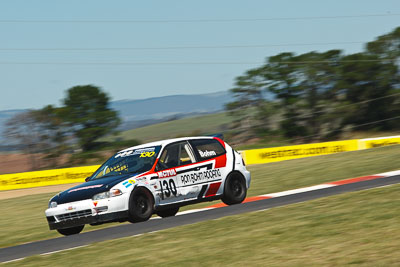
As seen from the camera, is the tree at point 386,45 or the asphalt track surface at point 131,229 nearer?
the asphalt track surface at point 131,229

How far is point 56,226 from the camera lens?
35.1ft

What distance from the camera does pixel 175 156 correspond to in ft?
38.8

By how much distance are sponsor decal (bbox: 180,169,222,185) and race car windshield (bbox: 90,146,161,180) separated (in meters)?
0.67

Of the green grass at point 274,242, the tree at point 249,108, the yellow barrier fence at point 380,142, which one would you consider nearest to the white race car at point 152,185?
the green grass at point 274,242

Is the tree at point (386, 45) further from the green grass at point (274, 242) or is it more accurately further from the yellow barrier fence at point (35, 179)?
the green grass at point (274, 242)

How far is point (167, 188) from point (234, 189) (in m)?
1.76

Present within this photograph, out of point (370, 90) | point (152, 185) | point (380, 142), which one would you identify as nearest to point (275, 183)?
point (152, 185)

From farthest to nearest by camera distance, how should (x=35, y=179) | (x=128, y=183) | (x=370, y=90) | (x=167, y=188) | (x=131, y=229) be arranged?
(x=370, y=90) < (x=35, y=179) < (x=167, y=188) < (x=128, y=183) < (x=131, y=229)

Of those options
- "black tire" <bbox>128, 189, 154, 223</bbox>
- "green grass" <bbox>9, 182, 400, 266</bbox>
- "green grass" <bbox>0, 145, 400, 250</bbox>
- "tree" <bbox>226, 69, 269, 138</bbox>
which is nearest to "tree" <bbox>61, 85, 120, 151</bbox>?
"tree" <bbox>226, 69, 269, 138</bbox>

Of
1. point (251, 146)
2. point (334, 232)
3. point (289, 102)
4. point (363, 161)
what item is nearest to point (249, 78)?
point (289, 102)

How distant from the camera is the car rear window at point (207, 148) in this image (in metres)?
12.2

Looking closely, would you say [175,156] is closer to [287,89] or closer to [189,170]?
[189,170]

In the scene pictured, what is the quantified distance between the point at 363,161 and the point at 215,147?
29.4ft

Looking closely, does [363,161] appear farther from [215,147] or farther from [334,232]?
[334,232]
